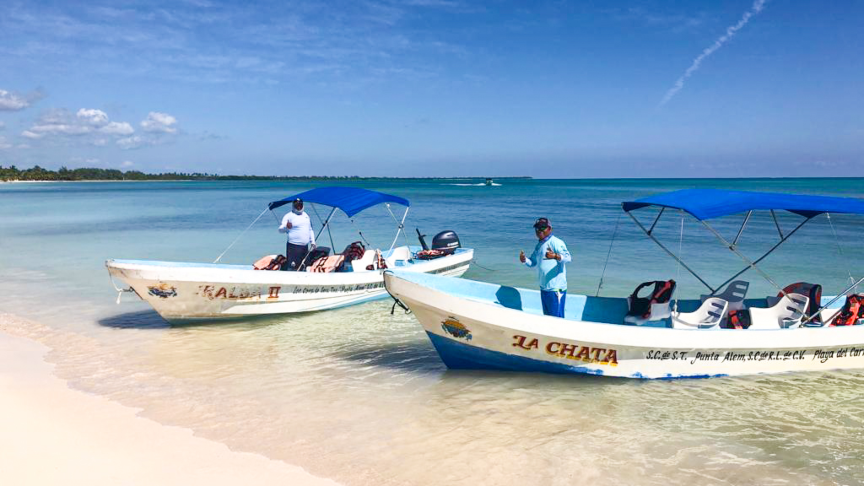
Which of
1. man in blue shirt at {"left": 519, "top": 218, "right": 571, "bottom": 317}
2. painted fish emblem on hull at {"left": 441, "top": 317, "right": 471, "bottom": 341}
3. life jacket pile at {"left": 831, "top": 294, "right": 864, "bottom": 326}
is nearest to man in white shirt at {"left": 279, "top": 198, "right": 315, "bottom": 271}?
painted fish emblem on hull at {"left": 441, "top": 317, "right": 471, "bottom": 341}

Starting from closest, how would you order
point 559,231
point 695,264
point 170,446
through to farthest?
1. point 170,446
2. point 695,264
3. point 559,231

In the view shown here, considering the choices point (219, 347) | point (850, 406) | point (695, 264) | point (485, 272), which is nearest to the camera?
point (850, 406)

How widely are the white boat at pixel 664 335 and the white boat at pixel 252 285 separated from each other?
7.19 ft

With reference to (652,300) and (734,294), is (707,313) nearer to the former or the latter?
(734,294)

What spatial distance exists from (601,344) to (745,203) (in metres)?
3.00

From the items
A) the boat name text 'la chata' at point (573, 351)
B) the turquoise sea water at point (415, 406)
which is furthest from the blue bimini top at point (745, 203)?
the turquoise sea water at point (415, 406)

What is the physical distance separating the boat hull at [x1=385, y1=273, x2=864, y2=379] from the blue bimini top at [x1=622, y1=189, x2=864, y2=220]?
1692 mm

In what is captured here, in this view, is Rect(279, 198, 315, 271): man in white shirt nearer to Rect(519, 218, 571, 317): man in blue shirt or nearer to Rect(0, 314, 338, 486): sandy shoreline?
Rect(0, 314, 338, 486): sandy shoreline

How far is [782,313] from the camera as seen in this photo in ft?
29.2

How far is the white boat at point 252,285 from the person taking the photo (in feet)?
33.8

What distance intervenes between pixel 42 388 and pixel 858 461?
9699 millimetres

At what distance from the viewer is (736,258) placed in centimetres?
2148

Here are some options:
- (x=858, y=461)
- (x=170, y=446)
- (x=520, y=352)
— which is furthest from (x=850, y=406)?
(x=170, y=446)

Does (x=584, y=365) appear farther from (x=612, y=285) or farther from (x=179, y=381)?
(x=612, y=285)
